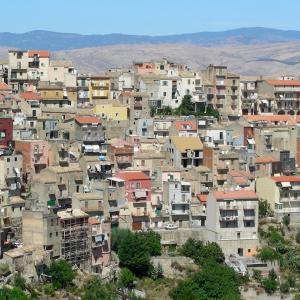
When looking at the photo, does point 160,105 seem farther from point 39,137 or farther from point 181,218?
point 181,218

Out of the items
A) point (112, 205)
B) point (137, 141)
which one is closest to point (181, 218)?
point (112, 205)

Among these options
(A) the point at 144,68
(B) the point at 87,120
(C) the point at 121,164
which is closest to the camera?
(C) the point at 121,164

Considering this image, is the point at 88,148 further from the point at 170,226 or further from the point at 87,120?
the point at 170,226

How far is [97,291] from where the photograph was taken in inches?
1144

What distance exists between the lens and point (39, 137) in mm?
37062

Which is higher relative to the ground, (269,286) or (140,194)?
(140,194)

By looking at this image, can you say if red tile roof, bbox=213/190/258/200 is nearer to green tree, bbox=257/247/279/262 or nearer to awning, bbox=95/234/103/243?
green tree, bbox=257/247/279/262

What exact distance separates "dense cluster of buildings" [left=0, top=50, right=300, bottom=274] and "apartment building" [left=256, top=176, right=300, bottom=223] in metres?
0.03

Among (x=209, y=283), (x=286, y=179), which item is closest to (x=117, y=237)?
(x=209, y=283)

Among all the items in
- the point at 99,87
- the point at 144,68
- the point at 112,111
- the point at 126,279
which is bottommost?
the point at 126,279

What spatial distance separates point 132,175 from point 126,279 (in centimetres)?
454

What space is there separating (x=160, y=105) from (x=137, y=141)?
6578 millimetres

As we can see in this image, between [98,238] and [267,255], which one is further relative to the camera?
[267,255]

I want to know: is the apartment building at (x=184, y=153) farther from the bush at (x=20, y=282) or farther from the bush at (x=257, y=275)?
the bush at (x=20, y=282)
